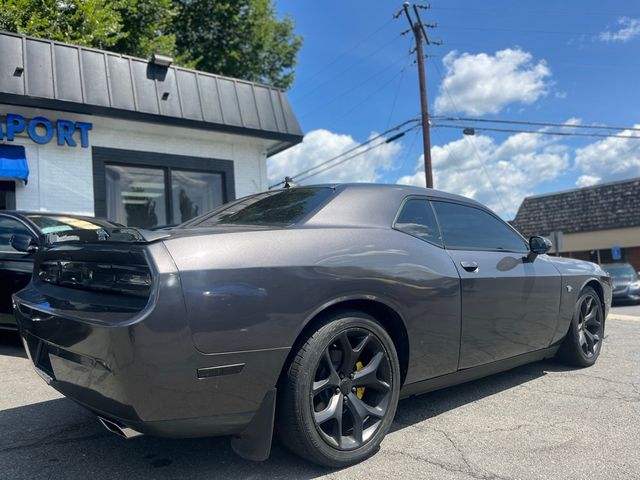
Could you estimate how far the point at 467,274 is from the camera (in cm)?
331

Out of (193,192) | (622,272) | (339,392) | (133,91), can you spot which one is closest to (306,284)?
(339,392)

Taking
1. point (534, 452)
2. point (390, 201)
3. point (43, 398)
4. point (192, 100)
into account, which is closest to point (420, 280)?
point (390, 201)

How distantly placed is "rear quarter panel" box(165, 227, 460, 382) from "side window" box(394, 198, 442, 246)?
0.09 m

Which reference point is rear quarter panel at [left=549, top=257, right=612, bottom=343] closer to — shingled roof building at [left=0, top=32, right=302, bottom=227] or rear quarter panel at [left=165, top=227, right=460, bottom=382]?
rear quarter panel at [left=165, top=227, right=460, bottom=382]

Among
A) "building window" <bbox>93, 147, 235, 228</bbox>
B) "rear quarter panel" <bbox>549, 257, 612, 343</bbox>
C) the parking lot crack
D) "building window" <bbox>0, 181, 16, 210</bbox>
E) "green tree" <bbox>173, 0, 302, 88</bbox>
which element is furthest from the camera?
"green tree" <bbox>173, 0, 302, 88</bbox>

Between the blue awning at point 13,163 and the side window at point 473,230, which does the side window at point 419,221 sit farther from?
the blue awning at point 13,163

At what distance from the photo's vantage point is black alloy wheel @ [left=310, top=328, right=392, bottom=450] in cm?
259

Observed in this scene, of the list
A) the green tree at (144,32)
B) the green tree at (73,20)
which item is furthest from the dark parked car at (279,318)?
the green tree at (144,32)

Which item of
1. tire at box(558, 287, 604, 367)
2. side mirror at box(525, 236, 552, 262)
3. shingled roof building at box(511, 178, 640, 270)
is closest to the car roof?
side mirror at box(525, 236, 552, 262)

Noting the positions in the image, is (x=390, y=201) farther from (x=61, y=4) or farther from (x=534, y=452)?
(x=61, y=4)

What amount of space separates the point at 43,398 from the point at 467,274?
3.11 metres

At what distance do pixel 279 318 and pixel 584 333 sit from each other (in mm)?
3544

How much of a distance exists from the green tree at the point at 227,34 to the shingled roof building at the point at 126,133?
9.06 meters

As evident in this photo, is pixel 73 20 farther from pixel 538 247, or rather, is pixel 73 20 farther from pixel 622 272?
pixel 622 272
